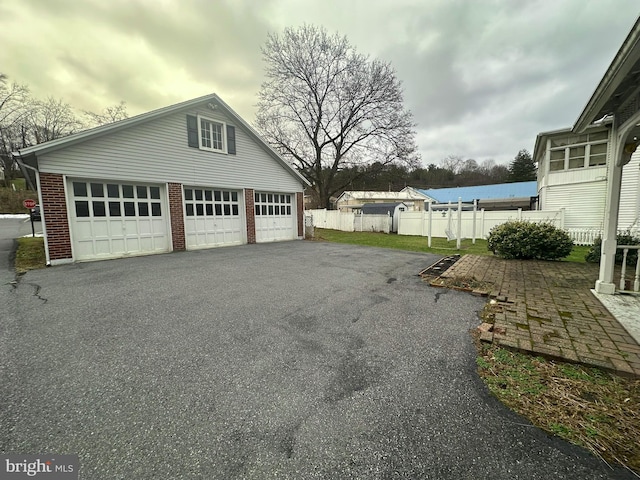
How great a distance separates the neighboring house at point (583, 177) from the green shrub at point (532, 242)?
8.18 m

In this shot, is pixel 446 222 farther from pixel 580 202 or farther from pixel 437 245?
pixel 580 202

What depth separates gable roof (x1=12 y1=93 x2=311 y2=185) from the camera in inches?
281

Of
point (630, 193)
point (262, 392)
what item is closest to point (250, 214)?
point (262, 392)

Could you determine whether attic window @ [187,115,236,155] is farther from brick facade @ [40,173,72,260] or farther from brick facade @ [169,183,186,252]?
brick facade @ [40,173,72,260]

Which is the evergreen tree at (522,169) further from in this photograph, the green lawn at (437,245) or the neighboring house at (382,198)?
the green lawn at (437,245)

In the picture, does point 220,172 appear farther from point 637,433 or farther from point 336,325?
point 637,433

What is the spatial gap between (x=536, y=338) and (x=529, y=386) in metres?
1.12

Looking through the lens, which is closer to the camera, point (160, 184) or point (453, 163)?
point (160, 184)

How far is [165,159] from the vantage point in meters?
9.69

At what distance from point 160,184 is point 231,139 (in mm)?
3619

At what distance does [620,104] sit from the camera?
13.3 ft

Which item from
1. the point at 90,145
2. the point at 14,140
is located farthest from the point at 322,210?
the point at 14,140

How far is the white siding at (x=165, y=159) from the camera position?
801 centimetres

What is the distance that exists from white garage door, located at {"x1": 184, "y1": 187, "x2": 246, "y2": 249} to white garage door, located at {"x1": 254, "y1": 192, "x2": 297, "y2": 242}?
3.24 feet
